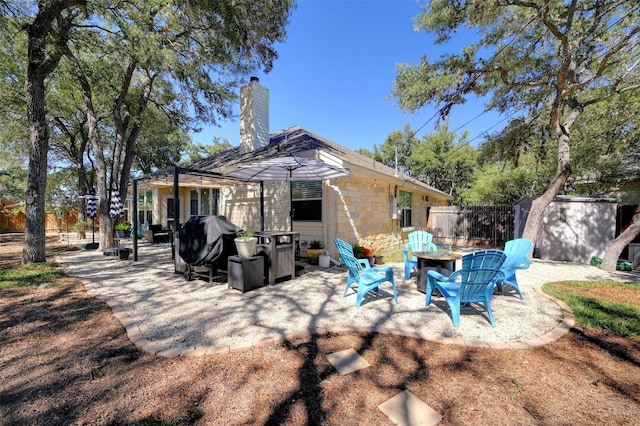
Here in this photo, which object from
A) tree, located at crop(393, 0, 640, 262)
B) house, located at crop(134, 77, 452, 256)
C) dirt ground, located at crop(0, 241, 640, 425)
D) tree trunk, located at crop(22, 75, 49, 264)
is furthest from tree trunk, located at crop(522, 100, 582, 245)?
tree trunk, located at crop(22, 75, 49, 264)

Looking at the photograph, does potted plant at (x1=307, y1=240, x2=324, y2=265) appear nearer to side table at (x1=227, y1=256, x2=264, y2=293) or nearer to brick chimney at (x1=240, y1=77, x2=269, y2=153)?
side table at (x1=227, y1=256, x2=264, y2=293)

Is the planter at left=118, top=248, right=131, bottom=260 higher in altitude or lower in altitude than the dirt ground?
higher

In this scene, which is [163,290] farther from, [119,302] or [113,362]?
[113,362]

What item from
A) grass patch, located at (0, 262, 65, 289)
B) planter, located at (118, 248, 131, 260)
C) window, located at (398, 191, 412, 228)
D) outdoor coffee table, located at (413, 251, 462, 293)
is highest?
window, located at (398, 191, 412, 228)

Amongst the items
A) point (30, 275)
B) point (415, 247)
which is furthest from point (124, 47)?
point (415, 247)

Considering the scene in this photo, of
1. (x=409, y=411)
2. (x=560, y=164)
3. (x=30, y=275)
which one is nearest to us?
(x=409, y=411)

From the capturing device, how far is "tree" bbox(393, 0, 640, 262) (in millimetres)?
6367

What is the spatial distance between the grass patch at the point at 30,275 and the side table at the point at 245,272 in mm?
3569

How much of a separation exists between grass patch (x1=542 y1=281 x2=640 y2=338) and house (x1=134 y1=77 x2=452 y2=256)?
457 centimetres

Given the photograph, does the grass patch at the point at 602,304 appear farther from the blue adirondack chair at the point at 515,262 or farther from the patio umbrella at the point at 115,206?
the patio umbrella at the point at 115,206

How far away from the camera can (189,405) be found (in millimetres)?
1955

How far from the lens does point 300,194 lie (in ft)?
24.9

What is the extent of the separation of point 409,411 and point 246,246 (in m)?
3.44

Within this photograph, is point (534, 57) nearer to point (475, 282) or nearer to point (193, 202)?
point (475, 282)
